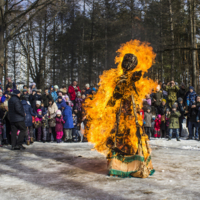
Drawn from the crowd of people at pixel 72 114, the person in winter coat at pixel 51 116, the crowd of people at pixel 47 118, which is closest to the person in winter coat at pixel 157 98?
the crowd of people at pixel 72 114

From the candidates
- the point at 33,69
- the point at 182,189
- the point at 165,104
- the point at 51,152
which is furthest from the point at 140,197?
the point at 33,69

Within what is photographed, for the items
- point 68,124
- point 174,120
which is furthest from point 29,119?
point 174,120

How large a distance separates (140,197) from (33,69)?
19635 mm

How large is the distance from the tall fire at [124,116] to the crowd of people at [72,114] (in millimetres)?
5021

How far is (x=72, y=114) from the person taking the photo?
11.6m

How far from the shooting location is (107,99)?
5.58 m

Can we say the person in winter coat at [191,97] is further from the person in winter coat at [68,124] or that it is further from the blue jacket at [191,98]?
the person in winter coat at [68,124]

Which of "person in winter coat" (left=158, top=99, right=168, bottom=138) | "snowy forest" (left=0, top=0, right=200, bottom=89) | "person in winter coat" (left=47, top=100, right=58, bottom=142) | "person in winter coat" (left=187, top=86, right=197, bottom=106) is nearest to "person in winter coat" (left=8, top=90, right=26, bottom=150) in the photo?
"person in winter coat" (left=47, top=100, right=58, bottom=142)

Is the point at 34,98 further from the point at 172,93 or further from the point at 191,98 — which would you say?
the point at 191,98

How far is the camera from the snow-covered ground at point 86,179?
3.97 meters

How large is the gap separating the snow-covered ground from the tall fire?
0.33 m

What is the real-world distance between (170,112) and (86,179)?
25.5 ft

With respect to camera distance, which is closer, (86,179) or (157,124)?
(86,179)

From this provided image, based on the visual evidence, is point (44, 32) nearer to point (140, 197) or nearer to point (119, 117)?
point (119, 117)
